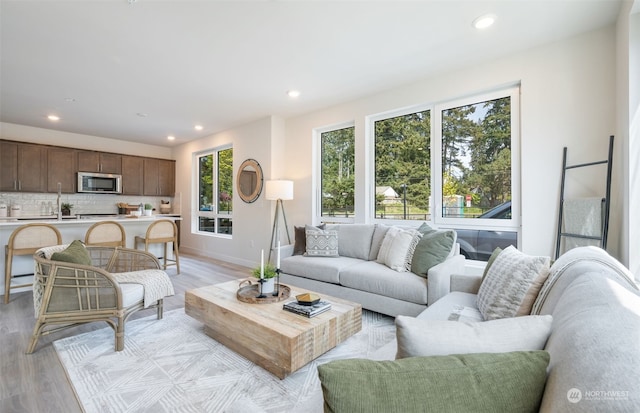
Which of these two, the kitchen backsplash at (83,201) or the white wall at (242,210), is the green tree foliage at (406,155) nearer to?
the white wall at (242,210)

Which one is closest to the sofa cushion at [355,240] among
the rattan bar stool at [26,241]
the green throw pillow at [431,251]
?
the green throw pillow at [431,251]

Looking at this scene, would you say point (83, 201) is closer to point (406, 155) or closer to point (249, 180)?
point (249, 180)

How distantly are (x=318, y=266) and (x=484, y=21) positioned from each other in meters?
2.82

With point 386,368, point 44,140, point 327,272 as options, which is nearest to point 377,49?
point 327,272

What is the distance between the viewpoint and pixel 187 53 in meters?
3.01

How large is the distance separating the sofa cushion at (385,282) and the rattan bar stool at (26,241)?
3.64m

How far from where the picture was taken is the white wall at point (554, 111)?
2607mm

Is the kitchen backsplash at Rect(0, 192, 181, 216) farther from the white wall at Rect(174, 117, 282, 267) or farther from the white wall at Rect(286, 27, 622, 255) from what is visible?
the white wall at Rect(286, 27, 622, 255)

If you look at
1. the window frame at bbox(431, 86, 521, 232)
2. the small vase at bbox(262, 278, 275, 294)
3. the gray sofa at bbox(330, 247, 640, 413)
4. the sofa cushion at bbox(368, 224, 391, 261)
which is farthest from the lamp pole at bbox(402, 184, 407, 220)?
the gray sofa at bbox(330, 247, 640, 413)

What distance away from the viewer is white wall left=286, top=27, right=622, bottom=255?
261cm

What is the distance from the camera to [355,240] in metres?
3.76

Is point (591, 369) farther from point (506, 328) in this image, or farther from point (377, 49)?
point (377, 49)

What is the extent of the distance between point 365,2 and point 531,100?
197cm

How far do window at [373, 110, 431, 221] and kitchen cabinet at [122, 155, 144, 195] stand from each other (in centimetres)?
558
